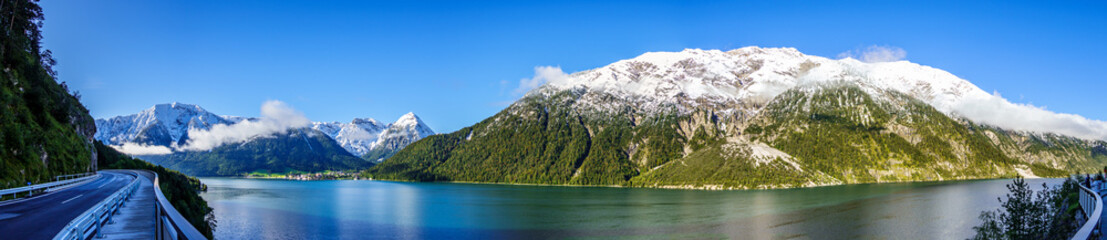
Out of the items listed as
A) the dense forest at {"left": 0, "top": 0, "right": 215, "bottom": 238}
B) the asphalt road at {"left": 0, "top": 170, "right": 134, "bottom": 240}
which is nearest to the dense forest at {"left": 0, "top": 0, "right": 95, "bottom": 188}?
the dense forest at {"left": 0, "top": 0, "right": 215, "bottom": 238}

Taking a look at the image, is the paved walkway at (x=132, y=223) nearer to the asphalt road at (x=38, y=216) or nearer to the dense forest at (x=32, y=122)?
the asphalt road at (x=38, y=216)

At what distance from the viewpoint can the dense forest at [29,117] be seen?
43844 mm

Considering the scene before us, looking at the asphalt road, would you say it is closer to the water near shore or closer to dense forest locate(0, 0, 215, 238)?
dense forest locate(0, 0, 215, 238)

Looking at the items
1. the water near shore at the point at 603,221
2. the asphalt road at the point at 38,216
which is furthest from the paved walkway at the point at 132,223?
the water near shore at the point at 603,221

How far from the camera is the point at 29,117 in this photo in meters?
52.1

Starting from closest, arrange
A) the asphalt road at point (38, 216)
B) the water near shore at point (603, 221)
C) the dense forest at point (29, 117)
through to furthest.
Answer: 1. the asphalt road at point (38, 216)
2. the dense forest at point (29, 117)
3. the water near shore at point (603, 221)

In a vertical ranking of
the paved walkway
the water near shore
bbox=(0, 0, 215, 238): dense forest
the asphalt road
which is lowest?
the water near shore

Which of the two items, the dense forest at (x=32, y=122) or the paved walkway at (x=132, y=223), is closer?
the paved walkway at (x=132, y=223)

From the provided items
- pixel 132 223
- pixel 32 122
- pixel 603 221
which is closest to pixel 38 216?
pixel 132 223

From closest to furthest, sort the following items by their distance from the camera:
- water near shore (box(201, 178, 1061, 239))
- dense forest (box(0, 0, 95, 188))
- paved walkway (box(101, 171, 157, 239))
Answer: paved walkway (box(101, 171, 157, 239)), dense forest (box(0, 0, 95, 188)), water near shore (box(201, 178, 1061, 239))

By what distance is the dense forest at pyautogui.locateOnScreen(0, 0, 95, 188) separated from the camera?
43.8m

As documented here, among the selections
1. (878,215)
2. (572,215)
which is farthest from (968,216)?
(572,215)

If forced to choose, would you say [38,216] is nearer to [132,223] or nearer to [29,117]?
[132,223]

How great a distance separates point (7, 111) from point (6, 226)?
3517 cm
